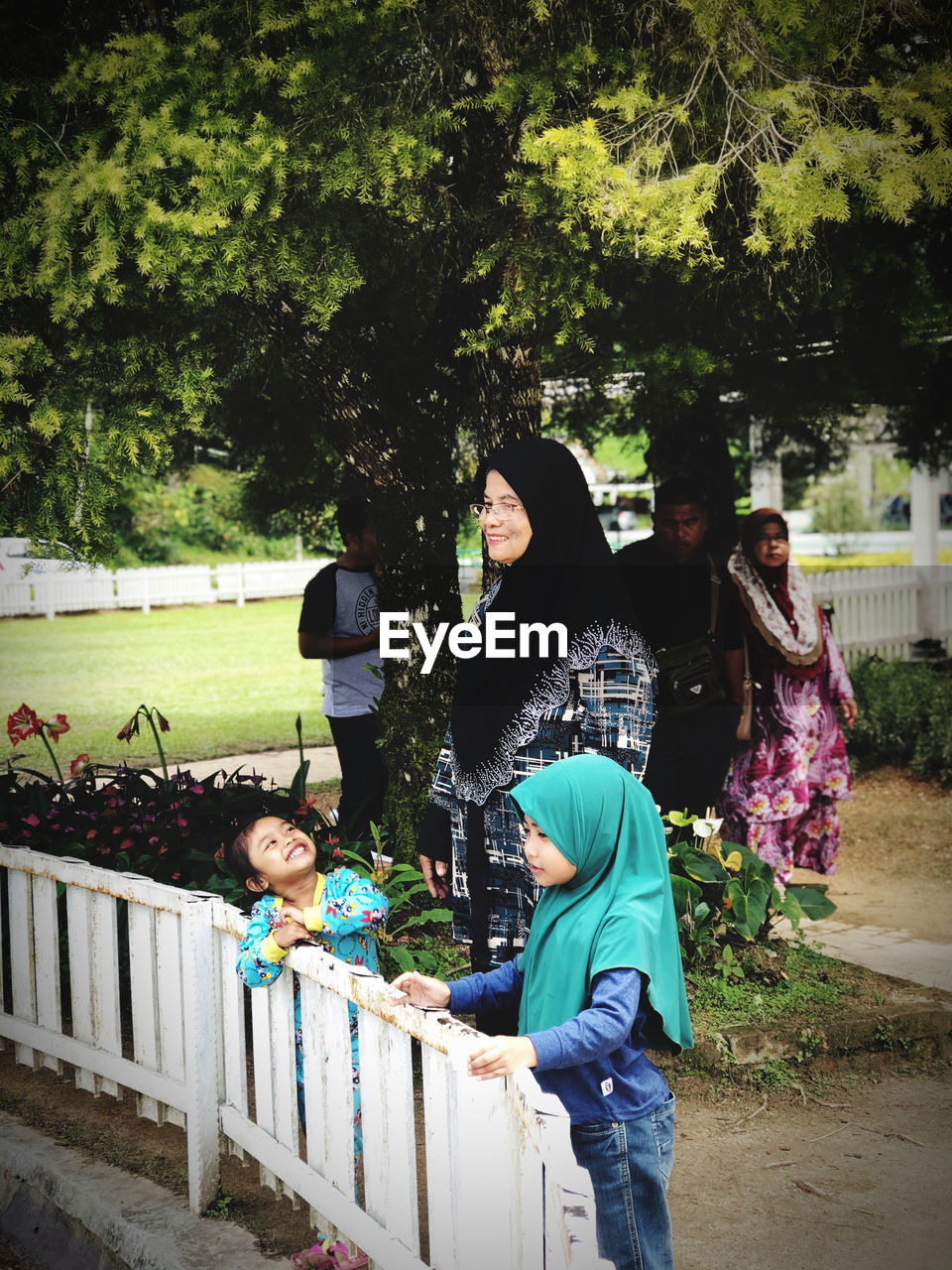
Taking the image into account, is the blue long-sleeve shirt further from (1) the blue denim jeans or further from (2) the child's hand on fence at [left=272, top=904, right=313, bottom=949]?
(2) the child's hand on fence at [left=272, top=904, right=313, bottom=949]

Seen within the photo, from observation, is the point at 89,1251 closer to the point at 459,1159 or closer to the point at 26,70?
the point at 459,1159

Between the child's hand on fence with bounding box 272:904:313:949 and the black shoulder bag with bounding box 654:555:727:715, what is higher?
the black shoulder bag with bounding box 654:555:727:715

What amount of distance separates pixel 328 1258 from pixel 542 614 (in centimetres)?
155

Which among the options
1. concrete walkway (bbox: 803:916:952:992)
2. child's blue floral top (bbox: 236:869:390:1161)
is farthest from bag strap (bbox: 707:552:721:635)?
child's blue floral top (bbox: 236:869:390:1161)

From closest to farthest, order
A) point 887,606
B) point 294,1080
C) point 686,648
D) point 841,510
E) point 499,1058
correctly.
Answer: point 499,1058 < point 294,1080 < point 686,648 < point 887,606 < point 841,510

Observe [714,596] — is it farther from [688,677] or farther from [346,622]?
[346,622]

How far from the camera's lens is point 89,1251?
3.07 meters

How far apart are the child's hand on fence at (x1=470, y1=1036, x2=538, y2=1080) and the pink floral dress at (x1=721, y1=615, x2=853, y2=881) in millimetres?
3801

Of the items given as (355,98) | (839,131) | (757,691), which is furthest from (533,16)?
(757,691)

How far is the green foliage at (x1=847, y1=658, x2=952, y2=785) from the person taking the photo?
8211 mm

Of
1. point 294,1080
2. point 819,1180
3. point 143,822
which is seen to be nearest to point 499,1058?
point 294,1080

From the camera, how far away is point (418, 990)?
2262 millimetres

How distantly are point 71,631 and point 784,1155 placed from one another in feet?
42.7

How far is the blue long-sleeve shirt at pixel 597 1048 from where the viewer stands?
209 cm
